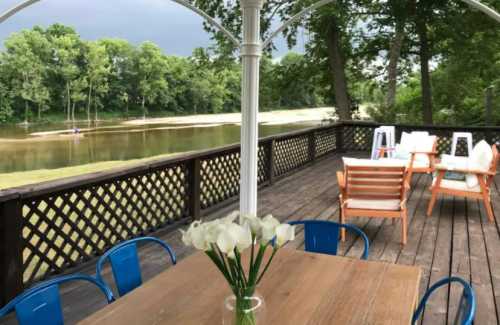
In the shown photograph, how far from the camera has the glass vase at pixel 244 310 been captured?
1.18m

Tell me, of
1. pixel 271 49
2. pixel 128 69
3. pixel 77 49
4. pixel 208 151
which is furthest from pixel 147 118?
pixel 208 151

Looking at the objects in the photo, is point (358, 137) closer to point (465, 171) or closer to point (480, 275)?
point (465, 171)

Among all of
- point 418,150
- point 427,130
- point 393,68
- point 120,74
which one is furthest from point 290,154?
point 120,74

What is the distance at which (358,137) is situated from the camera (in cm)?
1015

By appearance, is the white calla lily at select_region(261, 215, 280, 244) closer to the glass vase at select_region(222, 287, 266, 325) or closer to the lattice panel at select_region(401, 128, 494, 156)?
the glass vase at select_region(222, 287, 266, 325)

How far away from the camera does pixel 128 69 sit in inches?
890

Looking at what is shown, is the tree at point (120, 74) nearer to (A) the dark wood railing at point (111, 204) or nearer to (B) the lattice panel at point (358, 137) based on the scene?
(B) the lattice panel at point (358, 137)

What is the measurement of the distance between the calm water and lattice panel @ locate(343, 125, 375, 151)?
27.3 feet

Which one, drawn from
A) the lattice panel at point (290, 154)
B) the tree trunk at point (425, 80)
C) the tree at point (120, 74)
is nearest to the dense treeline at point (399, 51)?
the tree trunk at point (425, 80)

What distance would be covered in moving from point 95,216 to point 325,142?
21.1 feet

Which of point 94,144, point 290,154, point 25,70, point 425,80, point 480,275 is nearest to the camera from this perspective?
point 480,275

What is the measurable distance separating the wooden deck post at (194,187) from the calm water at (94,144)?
13.9 meters

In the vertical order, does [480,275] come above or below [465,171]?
below

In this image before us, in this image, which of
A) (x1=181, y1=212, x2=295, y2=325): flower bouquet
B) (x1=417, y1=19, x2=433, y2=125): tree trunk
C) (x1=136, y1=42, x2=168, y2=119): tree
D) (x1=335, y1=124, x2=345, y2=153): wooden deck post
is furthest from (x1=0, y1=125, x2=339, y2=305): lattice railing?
(x1=136, y1=42, x2=168, y2=119): tree
